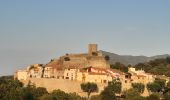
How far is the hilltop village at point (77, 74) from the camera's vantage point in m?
64.9

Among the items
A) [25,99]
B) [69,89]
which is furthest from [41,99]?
[69,89]

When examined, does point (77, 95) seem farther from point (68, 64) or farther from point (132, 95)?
point (68, 64)

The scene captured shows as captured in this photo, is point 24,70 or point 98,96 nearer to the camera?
point 98,96

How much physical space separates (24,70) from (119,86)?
44.5 ft

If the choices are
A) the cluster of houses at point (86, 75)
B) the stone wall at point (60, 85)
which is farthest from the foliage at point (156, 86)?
the stone wall at point (60, 85)

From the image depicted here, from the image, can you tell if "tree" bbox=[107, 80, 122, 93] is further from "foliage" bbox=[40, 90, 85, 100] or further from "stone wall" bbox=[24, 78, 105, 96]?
"foliage" bbox=[40, 90, 85, 100]

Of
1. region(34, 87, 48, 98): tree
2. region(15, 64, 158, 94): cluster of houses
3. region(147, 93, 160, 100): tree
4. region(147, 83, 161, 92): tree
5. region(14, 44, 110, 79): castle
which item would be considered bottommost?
region(147, 93, 160, 100): tree

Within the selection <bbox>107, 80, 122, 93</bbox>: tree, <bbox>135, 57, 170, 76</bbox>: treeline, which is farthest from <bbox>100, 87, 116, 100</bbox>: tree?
<bbox>135, 57, 170, 76</bbox>: treeline

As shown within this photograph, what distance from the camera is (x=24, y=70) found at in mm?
71438

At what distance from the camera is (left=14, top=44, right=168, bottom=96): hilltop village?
64.9 m

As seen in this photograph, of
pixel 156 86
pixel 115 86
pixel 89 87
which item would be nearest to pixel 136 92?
pixel 115 86

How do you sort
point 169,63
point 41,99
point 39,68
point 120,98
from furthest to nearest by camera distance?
point 169,63 → point 39,68 → point 120,98 → point 41,99

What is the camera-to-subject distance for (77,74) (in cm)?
6681

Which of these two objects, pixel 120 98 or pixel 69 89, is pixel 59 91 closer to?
pixel 69 89
